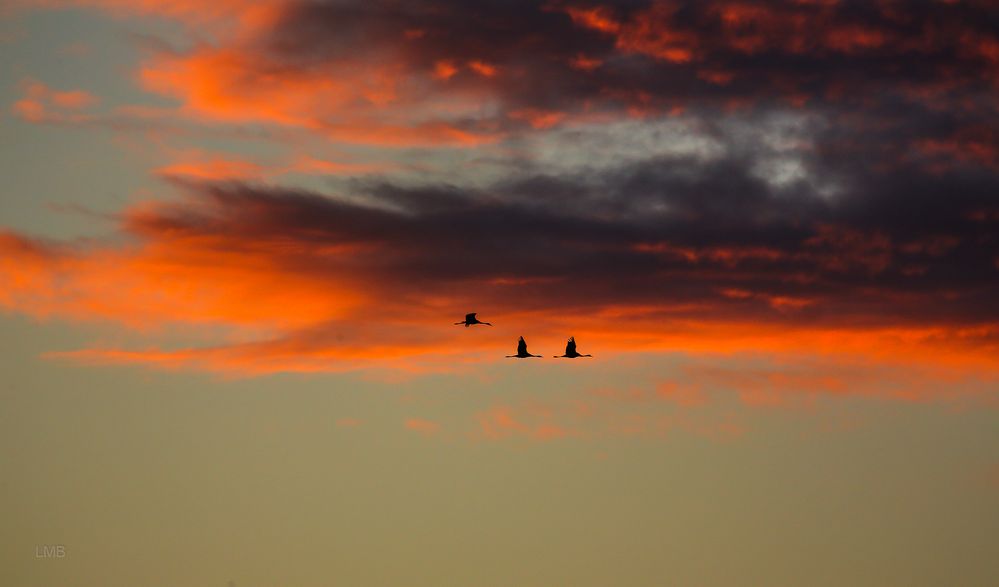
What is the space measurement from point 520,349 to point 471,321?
41.8 feet

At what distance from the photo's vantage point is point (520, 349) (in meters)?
158

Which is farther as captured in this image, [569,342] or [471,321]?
[569,342]

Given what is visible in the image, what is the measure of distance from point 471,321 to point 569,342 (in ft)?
60.6

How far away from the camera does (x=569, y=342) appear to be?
16050cm

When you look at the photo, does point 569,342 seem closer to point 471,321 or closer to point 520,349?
point 520,349

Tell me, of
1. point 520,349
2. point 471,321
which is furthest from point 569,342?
point 471,321

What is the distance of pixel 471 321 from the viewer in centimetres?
14675

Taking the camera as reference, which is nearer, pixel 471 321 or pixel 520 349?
pixel 471 321
